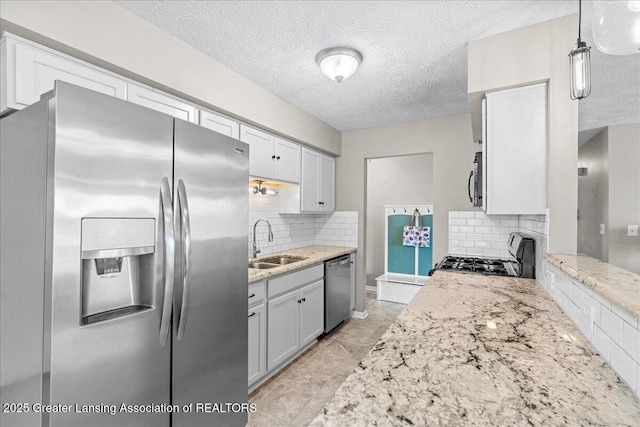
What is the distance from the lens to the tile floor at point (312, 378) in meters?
2.09

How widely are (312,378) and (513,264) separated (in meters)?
1.91

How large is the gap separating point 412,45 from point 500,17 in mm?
513

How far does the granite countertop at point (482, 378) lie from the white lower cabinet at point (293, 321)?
1.46 m

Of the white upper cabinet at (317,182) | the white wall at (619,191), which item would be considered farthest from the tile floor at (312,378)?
the white wall at (619,191)

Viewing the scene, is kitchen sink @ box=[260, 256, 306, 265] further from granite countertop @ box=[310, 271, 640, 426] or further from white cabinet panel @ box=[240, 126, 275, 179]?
granite countertop @ box=[310, 271, 640, 426]

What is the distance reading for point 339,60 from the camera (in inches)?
82.2

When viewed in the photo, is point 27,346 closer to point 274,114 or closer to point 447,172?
point 274,114

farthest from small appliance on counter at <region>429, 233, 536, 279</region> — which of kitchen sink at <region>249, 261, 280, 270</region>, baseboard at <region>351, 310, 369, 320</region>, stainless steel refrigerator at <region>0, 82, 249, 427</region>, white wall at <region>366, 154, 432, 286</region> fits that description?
white wall at <region>366, 154, 432, 286</region>

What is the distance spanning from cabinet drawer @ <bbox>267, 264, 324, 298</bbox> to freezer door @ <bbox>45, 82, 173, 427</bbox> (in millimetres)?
1173

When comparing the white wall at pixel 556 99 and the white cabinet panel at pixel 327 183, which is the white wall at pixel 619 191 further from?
the white cabinet panel at pixel 327 183

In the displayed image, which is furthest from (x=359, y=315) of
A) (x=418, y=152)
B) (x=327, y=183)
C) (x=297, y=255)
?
(x=418, y=152)

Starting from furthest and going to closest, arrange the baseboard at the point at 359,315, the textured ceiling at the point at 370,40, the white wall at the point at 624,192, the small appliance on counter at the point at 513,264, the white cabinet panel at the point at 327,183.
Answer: the baseboard at the point at 359,315
the white cabinet panel at the point at 327,183
the white wall at the point at 624,192
the small appliance on counter at the point at 513,264
the textured ceiling at the point at 370,40

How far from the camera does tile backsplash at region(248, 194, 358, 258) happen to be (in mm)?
3225

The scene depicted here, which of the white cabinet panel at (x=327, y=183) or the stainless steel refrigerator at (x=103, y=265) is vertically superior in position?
the white cabinet panel at (x=327, y=183)
